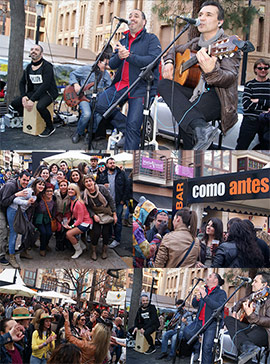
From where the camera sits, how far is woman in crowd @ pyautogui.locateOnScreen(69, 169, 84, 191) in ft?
18.6

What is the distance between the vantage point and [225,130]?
18.6 feet

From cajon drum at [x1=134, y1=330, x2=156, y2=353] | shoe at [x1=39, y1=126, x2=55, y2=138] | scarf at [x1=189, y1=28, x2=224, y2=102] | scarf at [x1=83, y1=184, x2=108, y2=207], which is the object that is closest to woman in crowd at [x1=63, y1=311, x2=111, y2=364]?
cajon drum at [x1=134, y1=330, x2=156, y2=353]

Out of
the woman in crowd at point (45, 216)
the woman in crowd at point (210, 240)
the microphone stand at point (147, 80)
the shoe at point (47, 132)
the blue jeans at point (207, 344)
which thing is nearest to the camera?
the microphone stand at point (147, 80)

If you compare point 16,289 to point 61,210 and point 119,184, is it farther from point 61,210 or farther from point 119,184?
point 119,184

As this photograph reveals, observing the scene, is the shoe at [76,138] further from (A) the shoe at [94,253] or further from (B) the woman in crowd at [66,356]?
(B) the woman in crowd at [66,356]

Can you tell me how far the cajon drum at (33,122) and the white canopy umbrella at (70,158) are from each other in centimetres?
29

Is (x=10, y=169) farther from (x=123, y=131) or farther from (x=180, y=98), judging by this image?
(x=180, y=98)

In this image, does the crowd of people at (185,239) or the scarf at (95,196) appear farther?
the crowd of people at (185,239)

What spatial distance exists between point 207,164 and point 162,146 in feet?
1.58

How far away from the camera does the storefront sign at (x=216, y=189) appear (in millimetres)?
5945

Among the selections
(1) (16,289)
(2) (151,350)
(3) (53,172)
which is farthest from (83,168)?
(2) (151,350)

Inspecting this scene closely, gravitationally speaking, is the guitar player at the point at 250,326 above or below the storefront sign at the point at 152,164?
below

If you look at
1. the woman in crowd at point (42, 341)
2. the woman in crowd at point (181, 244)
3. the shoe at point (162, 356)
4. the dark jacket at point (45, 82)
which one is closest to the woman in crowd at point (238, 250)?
the woman in crowd at point (181, 244)

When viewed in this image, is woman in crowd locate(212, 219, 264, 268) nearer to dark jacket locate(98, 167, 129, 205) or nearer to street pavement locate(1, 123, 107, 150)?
dark jacket locate(98, 167, 129, 205)
